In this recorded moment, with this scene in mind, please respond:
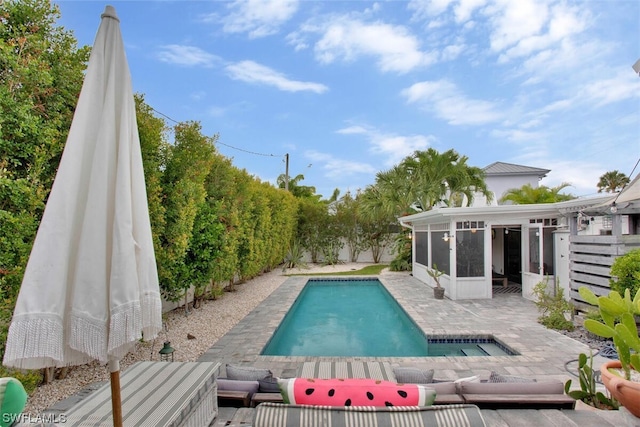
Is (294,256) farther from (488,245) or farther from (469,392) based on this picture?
(469,392)

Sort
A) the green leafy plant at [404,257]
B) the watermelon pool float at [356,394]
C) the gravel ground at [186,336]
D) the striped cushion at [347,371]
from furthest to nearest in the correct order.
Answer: the green leafy plant at [404,257], the gravel ground at [186,336], the striped cushion at [347,371], the watermelon pool float at [356,394]

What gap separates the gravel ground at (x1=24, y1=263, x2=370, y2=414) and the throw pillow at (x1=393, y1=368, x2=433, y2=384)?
4174mm

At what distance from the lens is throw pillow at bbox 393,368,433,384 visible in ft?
11.7

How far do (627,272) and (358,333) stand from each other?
608cm

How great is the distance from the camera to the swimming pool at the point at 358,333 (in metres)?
7.43

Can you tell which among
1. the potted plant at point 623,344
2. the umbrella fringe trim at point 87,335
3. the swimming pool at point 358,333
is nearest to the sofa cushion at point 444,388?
the potted plant at point 623,344

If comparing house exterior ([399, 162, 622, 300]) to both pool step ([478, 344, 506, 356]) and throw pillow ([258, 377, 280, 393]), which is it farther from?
throw pillow ([258, 377, 280, 393])

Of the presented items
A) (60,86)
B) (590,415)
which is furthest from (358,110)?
(590,415)

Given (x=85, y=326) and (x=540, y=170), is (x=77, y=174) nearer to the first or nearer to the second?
(x=85, y=326)

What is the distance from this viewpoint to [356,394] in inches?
93.8

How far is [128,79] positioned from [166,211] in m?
5.66

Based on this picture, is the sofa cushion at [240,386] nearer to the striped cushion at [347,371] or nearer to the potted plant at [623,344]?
the striped cushion at [347,371]

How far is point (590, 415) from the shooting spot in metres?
3.26

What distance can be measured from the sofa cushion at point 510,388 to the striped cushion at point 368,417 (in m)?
1.59
